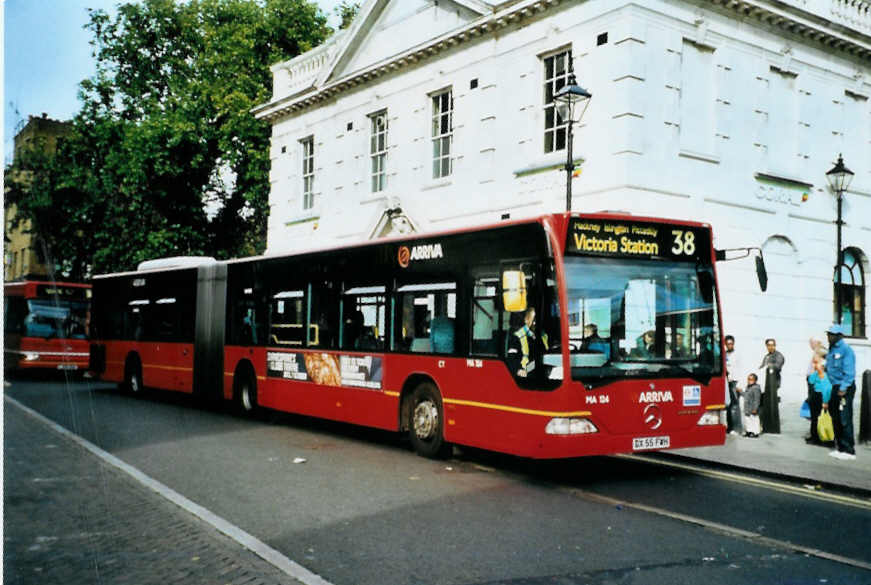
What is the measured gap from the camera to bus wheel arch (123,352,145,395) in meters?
19.8

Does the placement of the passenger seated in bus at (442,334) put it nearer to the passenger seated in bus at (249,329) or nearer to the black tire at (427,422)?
the black tire at (427,422)

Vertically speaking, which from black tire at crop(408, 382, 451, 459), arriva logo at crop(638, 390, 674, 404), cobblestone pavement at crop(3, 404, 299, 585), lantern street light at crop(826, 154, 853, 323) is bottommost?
cobblestone pavement at crop(3, 404, 299, 585)

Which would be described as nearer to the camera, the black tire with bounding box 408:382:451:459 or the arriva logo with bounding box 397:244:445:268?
the black tire with bounding box 408:382:451:459

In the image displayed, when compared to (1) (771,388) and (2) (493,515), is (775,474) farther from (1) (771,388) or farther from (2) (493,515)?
(1) (771,388)

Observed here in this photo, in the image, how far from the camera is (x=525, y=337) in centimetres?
920

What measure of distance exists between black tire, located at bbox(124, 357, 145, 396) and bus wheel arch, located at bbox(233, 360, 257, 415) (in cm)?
475

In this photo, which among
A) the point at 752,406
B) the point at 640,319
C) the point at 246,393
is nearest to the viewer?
the point at 640,319

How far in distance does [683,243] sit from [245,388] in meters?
9.12

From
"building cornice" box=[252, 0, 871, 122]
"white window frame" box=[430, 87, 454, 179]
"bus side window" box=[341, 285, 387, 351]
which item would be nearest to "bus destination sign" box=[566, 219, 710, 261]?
"bus side window" box=[341, 285, 387, 351]

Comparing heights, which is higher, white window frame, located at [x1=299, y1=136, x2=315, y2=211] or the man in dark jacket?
white window frame, located at [x1=299, y1=136, x2=315, y2=211]

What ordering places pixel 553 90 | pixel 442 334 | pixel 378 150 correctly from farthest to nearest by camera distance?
pixel 378 150, pixel 553 90, pixel 442 334

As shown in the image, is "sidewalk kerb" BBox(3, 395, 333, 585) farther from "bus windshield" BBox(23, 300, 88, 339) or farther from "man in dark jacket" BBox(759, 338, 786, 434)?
"bus windshield" BBox(23, 300, 88, 339)

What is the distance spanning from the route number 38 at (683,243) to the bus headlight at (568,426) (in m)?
2.26

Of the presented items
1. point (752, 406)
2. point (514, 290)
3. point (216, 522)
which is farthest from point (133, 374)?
point (216, 522)
